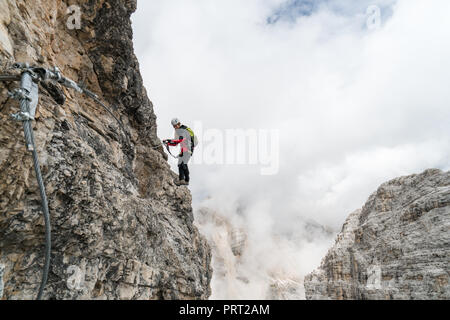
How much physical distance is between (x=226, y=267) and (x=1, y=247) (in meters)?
109

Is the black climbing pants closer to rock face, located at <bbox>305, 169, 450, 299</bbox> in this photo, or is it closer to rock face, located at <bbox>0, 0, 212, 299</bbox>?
rock face, located at <bbox>0, 0, 212, 299</bbox>

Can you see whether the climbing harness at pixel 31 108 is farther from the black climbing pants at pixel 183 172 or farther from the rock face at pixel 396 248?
the rock face at pixel 396 248

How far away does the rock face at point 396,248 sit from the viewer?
2380 cm

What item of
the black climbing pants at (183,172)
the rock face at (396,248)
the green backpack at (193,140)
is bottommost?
the rock face at (396,248)

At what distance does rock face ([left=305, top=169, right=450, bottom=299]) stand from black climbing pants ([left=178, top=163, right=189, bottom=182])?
22113mm

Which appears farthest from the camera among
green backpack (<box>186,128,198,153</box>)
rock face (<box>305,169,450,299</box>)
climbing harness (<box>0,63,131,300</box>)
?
rock face (<box>305,169,450,299</box>)

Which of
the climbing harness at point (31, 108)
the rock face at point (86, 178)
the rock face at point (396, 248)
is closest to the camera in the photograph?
the climbing harness at point (31, 108)

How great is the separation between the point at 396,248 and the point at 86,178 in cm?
3113

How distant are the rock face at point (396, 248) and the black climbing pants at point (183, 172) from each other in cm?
2211

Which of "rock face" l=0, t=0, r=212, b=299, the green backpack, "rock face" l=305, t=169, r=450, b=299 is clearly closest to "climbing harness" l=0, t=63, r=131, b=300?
"rock face" l=0, t=0, r=212, b=299

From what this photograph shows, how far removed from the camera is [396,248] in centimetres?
2812

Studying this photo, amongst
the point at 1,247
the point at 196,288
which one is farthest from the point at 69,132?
the point at 196,288

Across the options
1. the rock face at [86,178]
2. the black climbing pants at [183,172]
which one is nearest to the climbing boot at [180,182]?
the black climbing pants at [183,172]

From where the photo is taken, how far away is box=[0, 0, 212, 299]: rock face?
5.22 m
